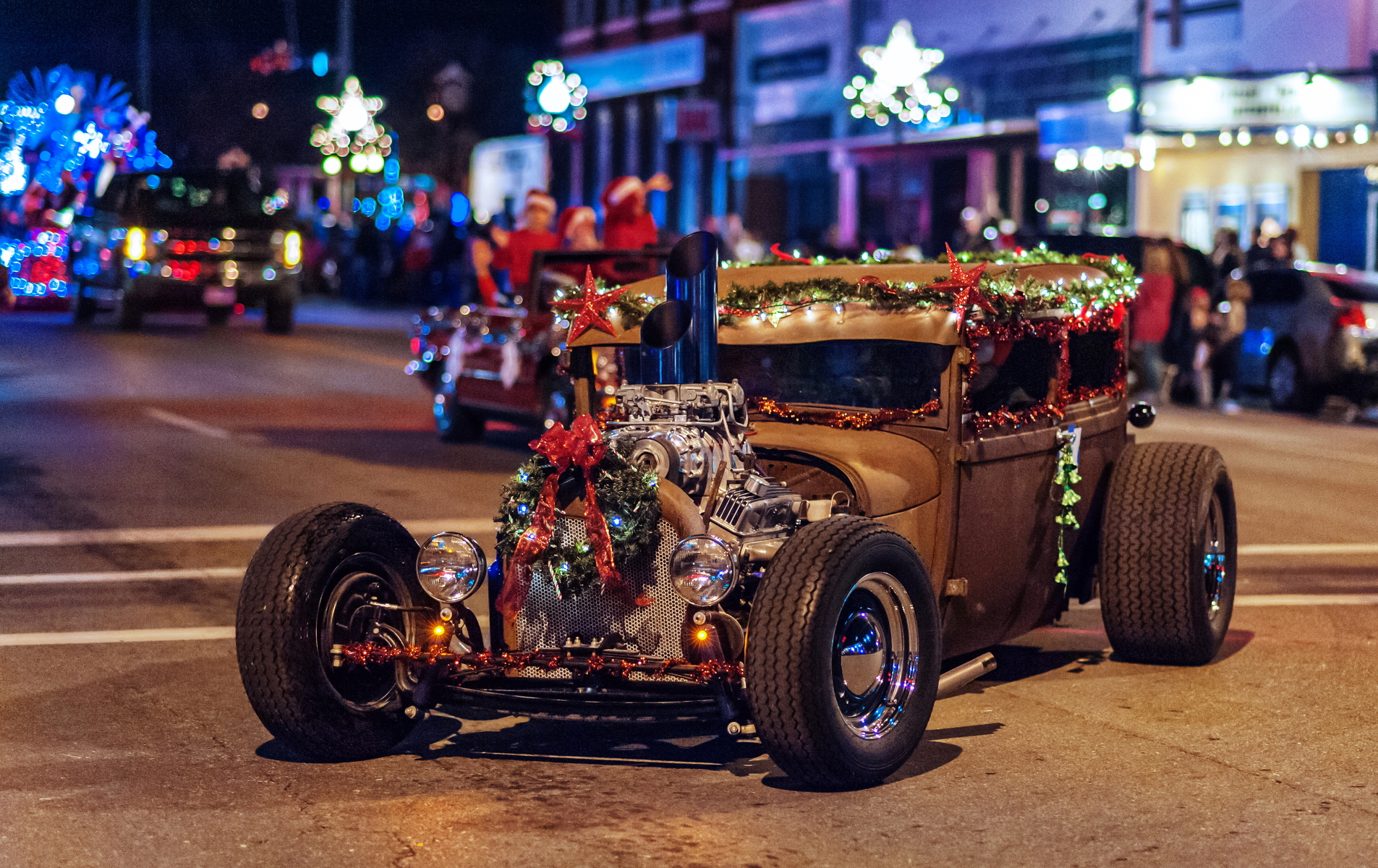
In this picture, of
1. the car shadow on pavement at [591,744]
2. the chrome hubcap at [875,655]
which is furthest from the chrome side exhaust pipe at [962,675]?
the car shadow on pavement at [591,744]

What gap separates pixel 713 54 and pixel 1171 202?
60.9 ft

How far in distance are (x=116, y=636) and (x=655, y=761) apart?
321 cm

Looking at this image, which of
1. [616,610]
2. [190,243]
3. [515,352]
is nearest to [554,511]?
[616,610]

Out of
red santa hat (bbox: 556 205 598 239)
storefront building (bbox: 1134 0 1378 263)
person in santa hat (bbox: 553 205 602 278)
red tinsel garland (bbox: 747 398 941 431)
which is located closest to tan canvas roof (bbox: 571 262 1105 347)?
red tinsel garland (bbox: 747 398 941 431)

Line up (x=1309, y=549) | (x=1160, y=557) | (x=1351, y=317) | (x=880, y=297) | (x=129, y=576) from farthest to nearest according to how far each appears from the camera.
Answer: (x=1351, y=317)
(x=1309, y=549)
(x=129, y=576)
(x=1160, y=557)
(x=880, y=297)

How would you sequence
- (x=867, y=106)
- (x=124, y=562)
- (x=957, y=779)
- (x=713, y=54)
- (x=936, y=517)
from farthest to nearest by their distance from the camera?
(x=713, y=54)
(x=867, y=106)
(x=124, y=562)
(x=936, y=517)
(x=957, y=779)

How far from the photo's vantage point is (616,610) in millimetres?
5852

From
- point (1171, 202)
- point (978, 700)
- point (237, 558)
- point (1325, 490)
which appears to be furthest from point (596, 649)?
point (1171, 202)

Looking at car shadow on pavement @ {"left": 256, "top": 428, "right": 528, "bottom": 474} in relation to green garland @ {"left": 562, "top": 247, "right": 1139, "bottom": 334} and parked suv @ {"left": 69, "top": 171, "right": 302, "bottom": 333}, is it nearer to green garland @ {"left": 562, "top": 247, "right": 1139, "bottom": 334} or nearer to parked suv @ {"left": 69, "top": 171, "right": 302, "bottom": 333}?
green garland @ {"left": 562, "top": 247, "right": 1139, "bottom": 334}

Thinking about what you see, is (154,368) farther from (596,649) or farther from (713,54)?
(713,54)

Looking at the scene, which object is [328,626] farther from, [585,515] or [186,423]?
[186,423]

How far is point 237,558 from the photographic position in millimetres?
10047

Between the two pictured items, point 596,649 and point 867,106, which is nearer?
point 596,649

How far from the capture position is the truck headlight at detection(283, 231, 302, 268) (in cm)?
2742
